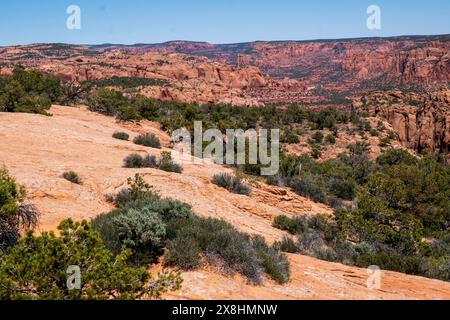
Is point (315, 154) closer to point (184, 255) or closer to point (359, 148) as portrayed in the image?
point (359, 148)

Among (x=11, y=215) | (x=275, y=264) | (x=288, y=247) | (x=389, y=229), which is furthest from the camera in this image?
(x=389, y=229)

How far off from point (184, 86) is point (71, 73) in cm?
3199

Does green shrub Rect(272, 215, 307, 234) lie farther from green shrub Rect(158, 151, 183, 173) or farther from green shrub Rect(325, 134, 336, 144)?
green shrub Rect(325, 134, 336, 144)

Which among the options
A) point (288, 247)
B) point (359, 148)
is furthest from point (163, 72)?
point (288, 247)

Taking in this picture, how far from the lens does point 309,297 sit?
20.2 feet

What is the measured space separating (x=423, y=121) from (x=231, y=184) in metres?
41.7

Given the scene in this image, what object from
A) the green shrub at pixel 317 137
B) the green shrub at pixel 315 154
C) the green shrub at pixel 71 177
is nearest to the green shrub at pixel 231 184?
the green shrub at pixel 71 177

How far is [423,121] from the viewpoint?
47.1m

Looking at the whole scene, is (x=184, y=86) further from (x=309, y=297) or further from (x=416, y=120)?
(x=309, y=297)

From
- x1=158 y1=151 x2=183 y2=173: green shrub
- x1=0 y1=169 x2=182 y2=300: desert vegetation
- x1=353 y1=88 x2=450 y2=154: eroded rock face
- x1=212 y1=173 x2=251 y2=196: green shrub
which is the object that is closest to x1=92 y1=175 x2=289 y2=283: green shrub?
x1=0 y1=169 x2=182 y2=300: desert vegetation

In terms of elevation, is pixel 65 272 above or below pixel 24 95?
below

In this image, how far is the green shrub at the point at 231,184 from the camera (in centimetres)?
1316

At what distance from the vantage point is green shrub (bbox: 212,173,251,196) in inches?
518

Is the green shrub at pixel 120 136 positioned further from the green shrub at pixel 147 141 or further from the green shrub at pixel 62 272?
the green shrub at pixel 62 272
